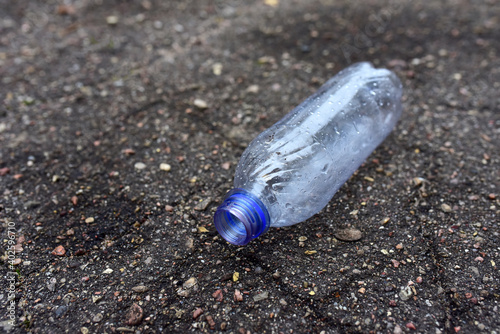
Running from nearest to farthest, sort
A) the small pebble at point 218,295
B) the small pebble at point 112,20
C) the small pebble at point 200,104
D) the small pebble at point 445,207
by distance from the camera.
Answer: the small pebble at point 218,295 < the small pebble at point 445,207 < the small pebble at point 200,104 < the small pebble at point 112,20

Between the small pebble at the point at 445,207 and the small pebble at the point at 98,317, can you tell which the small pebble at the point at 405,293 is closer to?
the small pebble at the point at 445,207

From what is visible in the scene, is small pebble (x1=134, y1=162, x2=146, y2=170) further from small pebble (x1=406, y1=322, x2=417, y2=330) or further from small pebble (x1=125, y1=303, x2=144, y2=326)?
small pebble (x1=406, y1=322, x2=417, y2=330)

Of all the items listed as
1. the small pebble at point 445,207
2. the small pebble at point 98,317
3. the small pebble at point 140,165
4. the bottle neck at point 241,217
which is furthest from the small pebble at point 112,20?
the small pebble at point 445,207

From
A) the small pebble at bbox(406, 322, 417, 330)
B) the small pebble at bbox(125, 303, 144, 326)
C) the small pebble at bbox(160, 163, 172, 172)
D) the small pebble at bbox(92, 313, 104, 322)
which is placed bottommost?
the small pebble at bbox(92, 313, 104, 322)

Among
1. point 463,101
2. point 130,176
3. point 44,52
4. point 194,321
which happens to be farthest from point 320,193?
point 44,52

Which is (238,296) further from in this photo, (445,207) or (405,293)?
(445,207)

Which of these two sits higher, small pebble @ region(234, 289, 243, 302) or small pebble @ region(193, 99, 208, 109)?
small pebble @ region(193, 99, 208, 109)

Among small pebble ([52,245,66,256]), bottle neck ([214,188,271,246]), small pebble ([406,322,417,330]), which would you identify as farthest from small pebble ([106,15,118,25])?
small pebble ([406,322,417,330])
